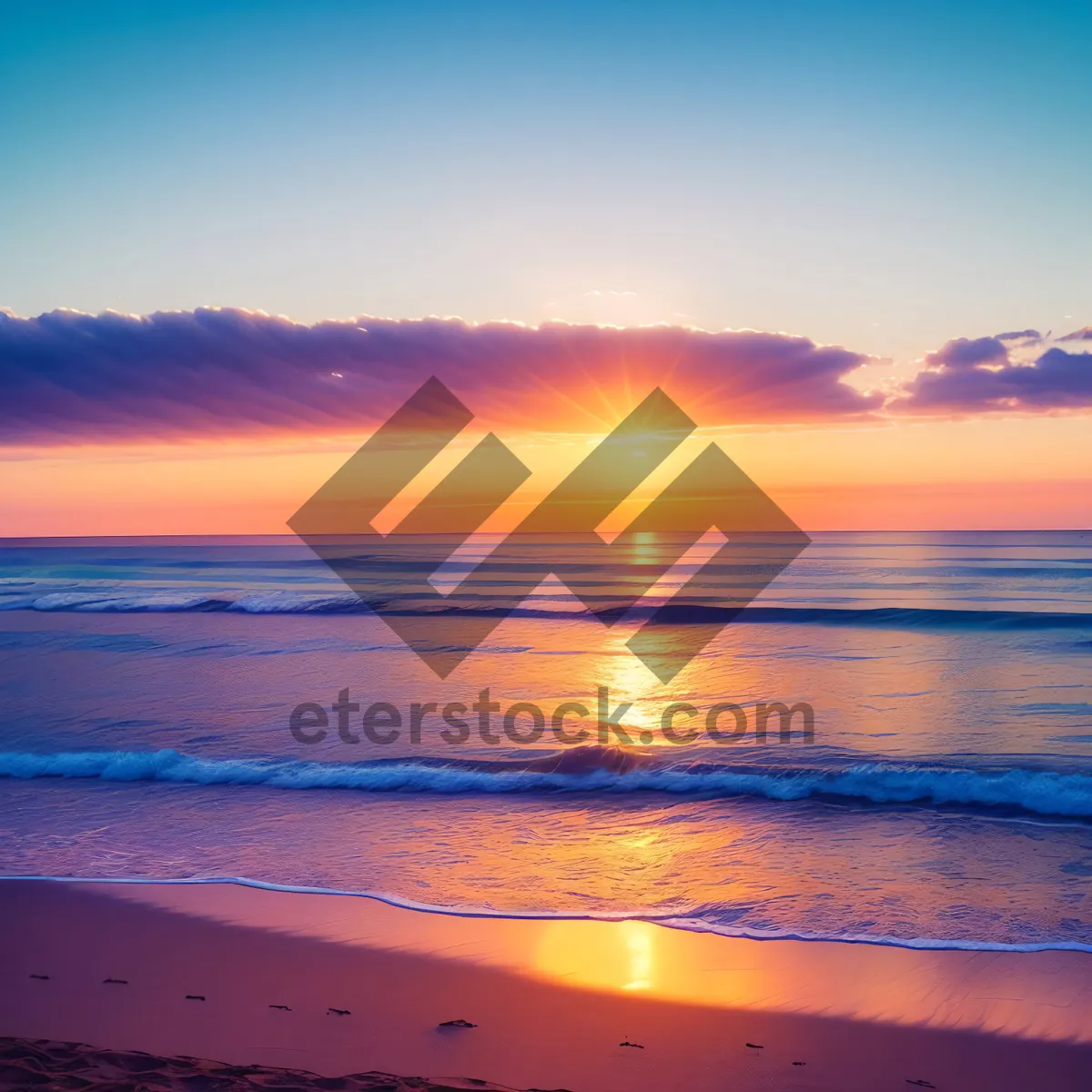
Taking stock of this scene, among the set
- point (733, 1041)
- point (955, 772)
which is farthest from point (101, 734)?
point (955, 772)

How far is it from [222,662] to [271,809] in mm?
11050

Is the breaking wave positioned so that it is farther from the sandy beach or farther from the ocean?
the sandy beach

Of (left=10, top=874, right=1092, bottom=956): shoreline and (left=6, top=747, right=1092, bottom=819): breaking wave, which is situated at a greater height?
(left=6, top=747, right=1092, bottom=819): breaking wave

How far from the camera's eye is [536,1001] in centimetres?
493

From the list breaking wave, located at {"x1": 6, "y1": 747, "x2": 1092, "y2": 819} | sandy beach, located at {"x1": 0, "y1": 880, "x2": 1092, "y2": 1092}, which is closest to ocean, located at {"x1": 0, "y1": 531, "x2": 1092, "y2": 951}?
breaking wave, located at {"x1": 6, "y1": 747, "x2": 1092, "y2": 819}

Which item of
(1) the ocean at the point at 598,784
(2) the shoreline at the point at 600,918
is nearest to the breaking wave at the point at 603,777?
(1) the ocean at the point at 598,784

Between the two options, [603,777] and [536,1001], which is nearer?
[536,1001]

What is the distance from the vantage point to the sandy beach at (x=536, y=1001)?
4.25 m

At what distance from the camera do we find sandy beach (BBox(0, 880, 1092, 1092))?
167 inches

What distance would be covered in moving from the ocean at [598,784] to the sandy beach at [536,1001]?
41 cm

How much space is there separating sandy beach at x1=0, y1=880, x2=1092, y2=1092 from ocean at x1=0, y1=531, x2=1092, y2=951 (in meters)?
0.41
